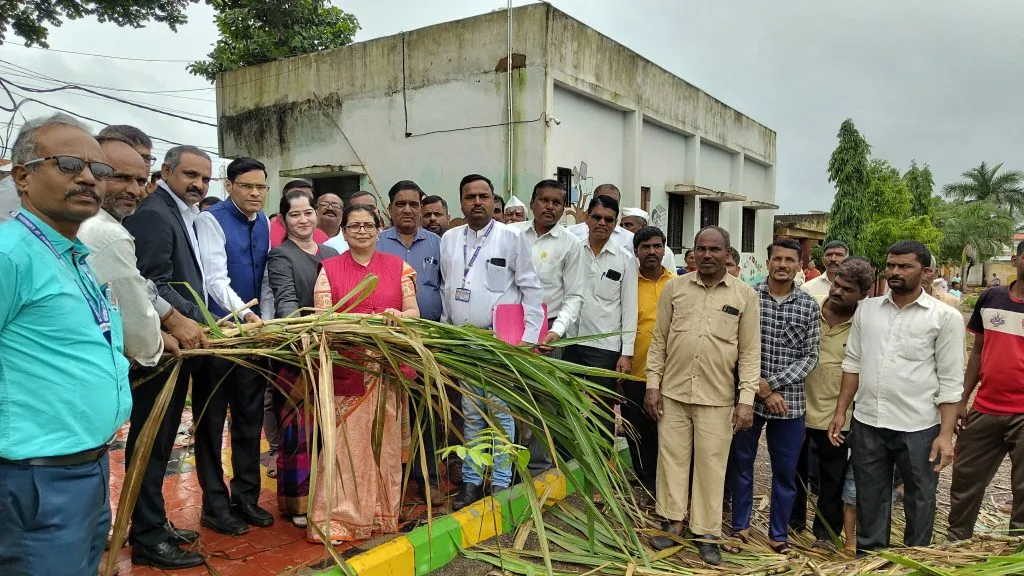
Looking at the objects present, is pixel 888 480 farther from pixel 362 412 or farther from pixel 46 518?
pixel 46 518

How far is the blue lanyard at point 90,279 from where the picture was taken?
1771 mm

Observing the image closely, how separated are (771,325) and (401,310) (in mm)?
2099

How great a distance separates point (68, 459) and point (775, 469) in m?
3.39

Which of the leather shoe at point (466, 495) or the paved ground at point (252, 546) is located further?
the leather shoe at point (466, 495)

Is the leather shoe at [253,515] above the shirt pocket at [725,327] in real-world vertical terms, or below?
below

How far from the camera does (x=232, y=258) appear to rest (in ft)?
11.2

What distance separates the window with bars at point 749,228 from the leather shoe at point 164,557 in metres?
17.1

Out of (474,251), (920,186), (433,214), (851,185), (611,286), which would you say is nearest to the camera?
(474,251)

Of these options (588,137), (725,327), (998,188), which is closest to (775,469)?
(725,327)

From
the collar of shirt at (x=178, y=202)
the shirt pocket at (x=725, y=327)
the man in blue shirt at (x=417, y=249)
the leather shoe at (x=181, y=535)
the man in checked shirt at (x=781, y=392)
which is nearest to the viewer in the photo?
the leather shoe at (x=181, y=535)

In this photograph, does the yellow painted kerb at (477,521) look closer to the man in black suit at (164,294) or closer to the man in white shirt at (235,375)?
the man in white shirt at (235,375)

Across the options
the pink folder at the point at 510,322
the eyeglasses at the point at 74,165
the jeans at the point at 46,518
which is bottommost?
the jeans at the point at 46,518

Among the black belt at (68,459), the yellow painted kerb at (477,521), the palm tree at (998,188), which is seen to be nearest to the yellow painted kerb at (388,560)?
the yellow painted kerb at (477,521)

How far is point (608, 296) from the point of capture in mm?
4090
